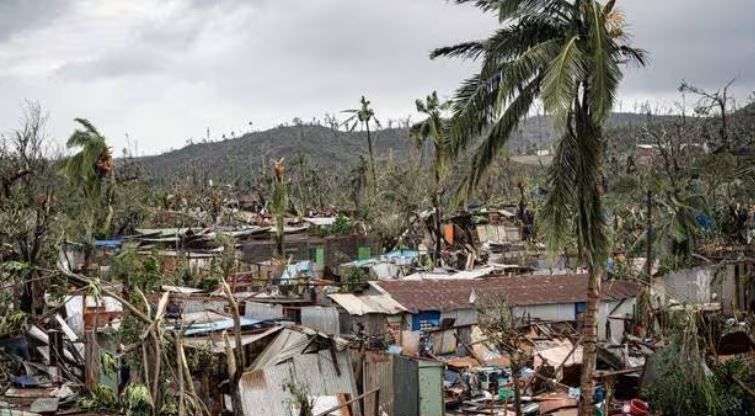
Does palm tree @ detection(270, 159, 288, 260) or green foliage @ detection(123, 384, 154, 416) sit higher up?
palm tree @ detection(270, 159, 288, 260)

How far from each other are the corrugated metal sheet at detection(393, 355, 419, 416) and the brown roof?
5959 millimetres

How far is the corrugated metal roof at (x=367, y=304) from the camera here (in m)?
20.1

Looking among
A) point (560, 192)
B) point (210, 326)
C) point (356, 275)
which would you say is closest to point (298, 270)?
point (356, 275)

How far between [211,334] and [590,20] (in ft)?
29.8

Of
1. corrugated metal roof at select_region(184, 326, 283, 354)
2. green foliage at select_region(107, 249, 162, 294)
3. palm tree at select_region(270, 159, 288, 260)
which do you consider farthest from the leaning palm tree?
corrugated metal roof at select_region(184, 326, 283, 354)

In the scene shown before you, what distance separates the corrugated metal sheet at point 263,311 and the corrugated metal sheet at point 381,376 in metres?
5.49

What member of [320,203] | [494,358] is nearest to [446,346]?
[494,358]

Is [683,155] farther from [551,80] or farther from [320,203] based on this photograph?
[551,80]

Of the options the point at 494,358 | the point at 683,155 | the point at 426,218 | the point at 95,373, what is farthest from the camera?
the point at 683,155

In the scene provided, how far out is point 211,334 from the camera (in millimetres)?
15672

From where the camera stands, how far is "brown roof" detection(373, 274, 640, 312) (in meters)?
21.6

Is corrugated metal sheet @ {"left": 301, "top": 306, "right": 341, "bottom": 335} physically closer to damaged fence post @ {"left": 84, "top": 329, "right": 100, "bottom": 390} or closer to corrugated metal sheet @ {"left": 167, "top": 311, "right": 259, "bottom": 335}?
corrugated metal sheet @ {"left": 167, "top": 311, "right": 259, "bottom": 335}

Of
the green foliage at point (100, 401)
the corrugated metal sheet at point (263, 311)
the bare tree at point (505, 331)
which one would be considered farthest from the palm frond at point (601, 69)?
the corrugated metal sheet at point (263, 311)

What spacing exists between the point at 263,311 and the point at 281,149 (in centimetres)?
8411
